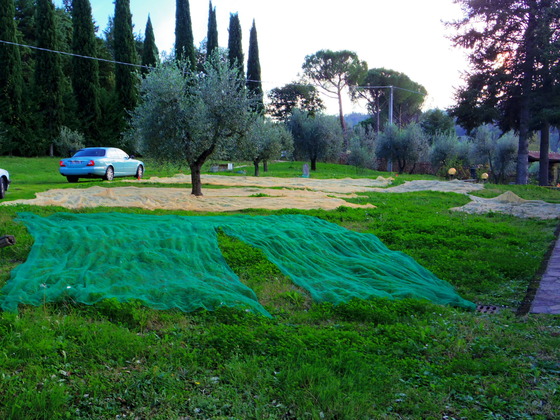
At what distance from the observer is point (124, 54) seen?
111 feet

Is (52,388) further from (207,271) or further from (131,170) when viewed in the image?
(131,170)

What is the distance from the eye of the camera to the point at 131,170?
839 inches

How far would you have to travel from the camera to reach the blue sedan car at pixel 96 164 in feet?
61.1

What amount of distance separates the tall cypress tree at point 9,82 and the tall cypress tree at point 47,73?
1.37 meters

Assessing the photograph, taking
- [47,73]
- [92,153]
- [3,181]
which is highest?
[47,73]

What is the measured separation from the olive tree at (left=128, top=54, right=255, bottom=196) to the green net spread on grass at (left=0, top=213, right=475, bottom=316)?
582 cm

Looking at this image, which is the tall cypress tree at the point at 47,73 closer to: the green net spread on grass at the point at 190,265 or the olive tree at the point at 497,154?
the green net spread on grass at the point at 190,265

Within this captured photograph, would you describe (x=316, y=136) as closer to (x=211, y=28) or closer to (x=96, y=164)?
(x=211, y=28)

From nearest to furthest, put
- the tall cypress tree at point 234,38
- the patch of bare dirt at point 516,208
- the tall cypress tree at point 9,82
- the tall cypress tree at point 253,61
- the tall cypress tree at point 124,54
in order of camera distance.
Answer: the patch of bare dirt at point 516,208 → the tall cypress tree at point 9,82 → the tall cypress tree at point 124,54 → the tall cypress tree at point 234,38 → the tall cypress tree at point 253,61

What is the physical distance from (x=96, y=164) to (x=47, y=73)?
1577cm

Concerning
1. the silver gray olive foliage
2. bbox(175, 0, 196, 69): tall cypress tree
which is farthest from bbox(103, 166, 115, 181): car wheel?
bbox(175, 0, 196, 69): tall cypress tree

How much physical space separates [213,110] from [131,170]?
29.6ft

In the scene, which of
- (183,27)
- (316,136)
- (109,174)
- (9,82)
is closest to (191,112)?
(109,174)

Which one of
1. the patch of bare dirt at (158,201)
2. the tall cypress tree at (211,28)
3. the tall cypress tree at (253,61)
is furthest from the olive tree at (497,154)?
the patch of bare dirt at (158,201)
